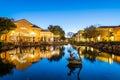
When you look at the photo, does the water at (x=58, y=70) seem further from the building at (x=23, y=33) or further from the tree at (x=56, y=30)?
the tree at (x=56, y=30)

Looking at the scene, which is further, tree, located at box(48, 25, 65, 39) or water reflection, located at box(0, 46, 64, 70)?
tree, located at box(48, 25, 65, 39)

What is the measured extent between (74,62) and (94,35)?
72.5 metres

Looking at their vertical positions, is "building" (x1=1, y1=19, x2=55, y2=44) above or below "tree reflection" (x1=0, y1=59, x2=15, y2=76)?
above

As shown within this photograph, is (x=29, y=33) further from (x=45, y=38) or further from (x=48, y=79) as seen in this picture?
(x=48, y=79)

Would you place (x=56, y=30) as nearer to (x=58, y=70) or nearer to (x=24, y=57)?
(x=24, y=57)

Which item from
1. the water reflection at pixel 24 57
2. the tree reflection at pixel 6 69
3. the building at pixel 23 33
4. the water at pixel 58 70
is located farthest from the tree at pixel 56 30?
the tree reflection at pixel 6 69

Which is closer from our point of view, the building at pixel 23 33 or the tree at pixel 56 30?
the building at pixel 23 33

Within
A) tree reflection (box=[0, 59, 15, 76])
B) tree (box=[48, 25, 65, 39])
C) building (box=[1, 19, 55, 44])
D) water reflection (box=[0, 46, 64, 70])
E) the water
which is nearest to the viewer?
the water

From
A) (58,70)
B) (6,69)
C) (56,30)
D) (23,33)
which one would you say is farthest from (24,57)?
(56,30)

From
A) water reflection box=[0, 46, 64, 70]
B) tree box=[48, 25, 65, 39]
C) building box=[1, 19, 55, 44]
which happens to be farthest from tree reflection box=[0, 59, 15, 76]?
tree box=[48, 25, 65, 39]

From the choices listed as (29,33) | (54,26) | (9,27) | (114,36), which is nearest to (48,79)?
(9,27)

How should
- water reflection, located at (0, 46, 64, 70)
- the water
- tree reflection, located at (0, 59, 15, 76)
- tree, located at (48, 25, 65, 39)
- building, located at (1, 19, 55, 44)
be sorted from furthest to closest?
tree, located at (48, 25, 65, 39)
building, located at (1, 19, 55, 44)
water reflection, located at (0, 46, 64, 70)
tree reflection, located at (0, 59, 15, 76)
the water

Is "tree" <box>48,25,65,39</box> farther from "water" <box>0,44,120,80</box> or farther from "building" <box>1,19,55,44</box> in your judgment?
"water" <box>0,44,120,80</box>

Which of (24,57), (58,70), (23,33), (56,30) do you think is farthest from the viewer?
(56,30)
